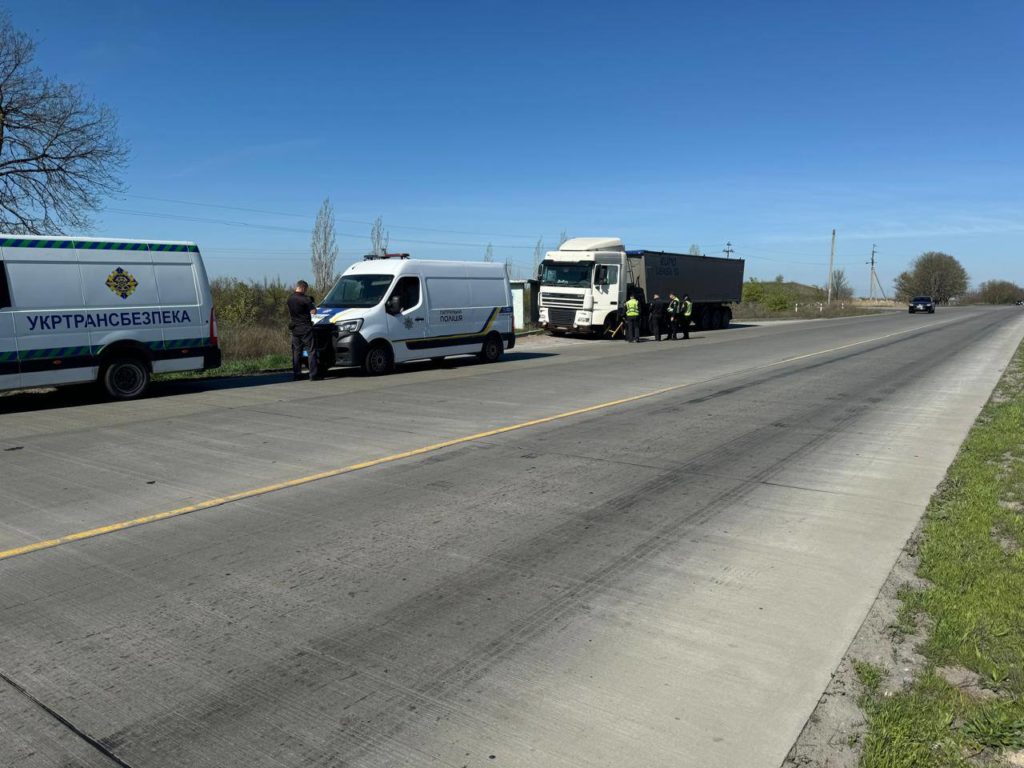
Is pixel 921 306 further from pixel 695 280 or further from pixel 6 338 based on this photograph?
pixel 6 338

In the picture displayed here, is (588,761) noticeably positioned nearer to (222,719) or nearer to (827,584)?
(222,719)

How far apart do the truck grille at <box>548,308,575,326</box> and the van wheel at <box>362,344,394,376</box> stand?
12634 millimetres

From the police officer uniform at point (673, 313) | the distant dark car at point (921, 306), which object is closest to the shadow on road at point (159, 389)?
the police officer uniform at point (673, 313)

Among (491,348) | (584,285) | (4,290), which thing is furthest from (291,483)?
(584,285)

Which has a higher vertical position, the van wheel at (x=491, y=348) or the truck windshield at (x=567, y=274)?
the truck windshield at (x=567, y=274)

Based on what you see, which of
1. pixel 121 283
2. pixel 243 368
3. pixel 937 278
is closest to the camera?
pixel 121 283

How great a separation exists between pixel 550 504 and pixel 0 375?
8.90m

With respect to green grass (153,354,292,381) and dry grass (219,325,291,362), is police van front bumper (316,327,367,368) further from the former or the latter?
dry grass (219,325,291,362)

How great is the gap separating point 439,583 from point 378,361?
38.0ft

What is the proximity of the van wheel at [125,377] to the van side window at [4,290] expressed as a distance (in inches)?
66.3

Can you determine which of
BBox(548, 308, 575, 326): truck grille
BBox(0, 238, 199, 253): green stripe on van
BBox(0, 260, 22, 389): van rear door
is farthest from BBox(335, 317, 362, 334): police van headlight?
BBox(548, 308, 575, 326): truck grille

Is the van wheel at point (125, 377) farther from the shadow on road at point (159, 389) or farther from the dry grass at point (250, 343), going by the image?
the dry grass at point (250, 343)

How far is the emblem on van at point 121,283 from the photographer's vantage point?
38.7 feet

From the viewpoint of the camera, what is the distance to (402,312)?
15953mm
